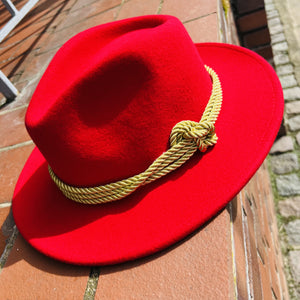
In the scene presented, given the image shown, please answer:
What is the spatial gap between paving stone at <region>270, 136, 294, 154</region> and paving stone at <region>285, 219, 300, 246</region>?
596 mm

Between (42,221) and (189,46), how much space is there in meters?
0.73

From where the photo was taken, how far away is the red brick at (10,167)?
127cm

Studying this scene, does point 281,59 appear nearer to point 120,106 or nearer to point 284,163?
point 284,163

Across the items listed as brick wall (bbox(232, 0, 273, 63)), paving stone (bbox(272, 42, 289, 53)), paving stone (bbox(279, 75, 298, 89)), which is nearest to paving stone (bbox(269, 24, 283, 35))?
paving stone (bbox(272, 42, 289, 53))

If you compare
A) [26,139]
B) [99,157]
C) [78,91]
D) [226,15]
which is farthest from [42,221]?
[226,15]

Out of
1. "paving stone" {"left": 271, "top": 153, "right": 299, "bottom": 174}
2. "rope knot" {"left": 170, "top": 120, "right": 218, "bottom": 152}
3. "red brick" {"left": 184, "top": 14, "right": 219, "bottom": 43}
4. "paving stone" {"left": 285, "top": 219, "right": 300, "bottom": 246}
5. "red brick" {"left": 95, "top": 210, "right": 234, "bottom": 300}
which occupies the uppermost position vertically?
"rope knot" {"left": 170, "top": 120, "right": 218, "bottom": 152}

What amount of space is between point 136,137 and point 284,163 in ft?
5.51

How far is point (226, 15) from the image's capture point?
5.80 feet

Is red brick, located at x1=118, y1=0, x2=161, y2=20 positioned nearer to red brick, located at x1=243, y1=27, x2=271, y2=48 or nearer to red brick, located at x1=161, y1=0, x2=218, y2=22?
red brick, located at x1=161, y1=0, x2=218, y2=22

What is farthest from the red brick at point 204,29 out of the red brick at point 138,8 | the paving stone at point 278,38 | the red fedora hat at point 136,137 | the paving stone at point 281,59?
the paving stone at point 278,38

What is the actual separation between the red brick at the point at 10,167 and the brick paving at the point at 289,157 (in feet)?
5.18

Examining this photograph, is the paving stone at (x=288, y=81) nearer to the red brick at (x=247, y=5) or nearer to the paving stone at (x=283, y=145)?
the paving stone at (x=283, y=145)

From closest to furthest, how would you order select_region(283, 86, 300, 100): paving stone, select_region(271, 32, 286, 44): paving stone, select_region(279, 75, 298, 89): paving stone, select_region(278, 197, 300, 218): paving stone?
select_region(278, 197, 300, 218): paving stone < select_region(283, 86, 300, 100): paving stone < select_region(279, 75, 298, 89): paving stone < select_region(271, 32, 286, 44): paving stone

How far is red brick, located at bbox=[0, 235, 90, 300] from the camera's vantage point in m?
0.80
